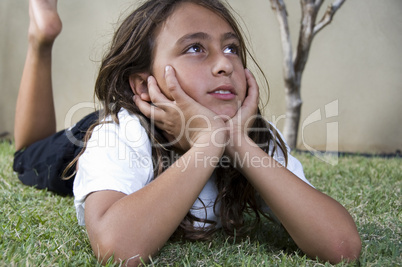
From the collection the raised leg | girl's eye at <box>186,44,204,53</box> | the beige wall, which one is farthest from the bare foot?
the beige wall

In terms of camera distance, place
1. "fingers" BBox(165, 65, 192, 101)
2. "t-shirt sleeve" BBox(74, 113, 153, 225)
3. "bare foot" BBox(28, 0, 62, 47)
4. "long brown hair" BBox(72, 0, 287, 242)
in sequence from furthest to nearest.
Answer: "bare foot" BBox(28, 0, 62, 47)
"long brown hair" BBox(72, 0, 287, 242)
"fingers" BBox(165, 65, 192, 101)
"t-shirt sleeve" BBox(74, 113, 153, 225)

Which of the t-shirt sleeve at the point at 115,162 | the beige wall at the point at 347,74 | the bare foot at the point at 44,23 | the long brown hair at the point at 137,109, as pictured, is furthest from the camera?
the beige wall at the point at 347,74

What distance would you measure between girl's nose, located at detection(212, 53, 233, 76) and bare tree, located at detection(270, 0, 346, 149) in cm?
280

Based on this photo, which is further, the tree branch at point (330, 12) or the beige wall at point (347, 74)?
the beige wall at point (347, 74)

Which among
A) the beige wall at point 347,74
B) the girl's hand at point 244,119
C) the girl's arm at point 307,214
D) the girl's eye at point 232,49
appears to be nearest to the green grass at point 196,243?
the girl's arm at point 307,214

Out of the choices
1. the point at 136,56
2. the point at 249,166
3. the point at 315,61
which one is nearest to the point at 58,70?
the point at 315,61

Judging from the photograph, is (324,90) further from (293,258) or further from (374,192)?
(293,258)

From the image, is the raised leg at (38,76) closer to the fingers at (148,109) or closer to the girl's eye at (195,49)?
the fingers at (148,109)

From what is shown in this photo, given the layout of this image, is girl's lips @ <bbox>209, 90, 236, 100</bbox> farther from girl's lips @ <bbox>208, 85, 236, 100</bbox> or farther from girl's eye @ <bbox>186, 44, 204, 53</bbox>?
girl's eye @ <bbox>186, 44, 204, 53</bbox>

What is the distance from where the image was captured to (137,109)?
1627mm

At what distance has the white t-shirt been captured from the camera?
1.29 metres

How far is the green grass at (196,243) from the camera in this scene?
46.7 inches

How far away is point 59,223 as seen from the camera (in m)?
1.55

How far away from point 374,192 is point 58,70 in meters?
4.18
